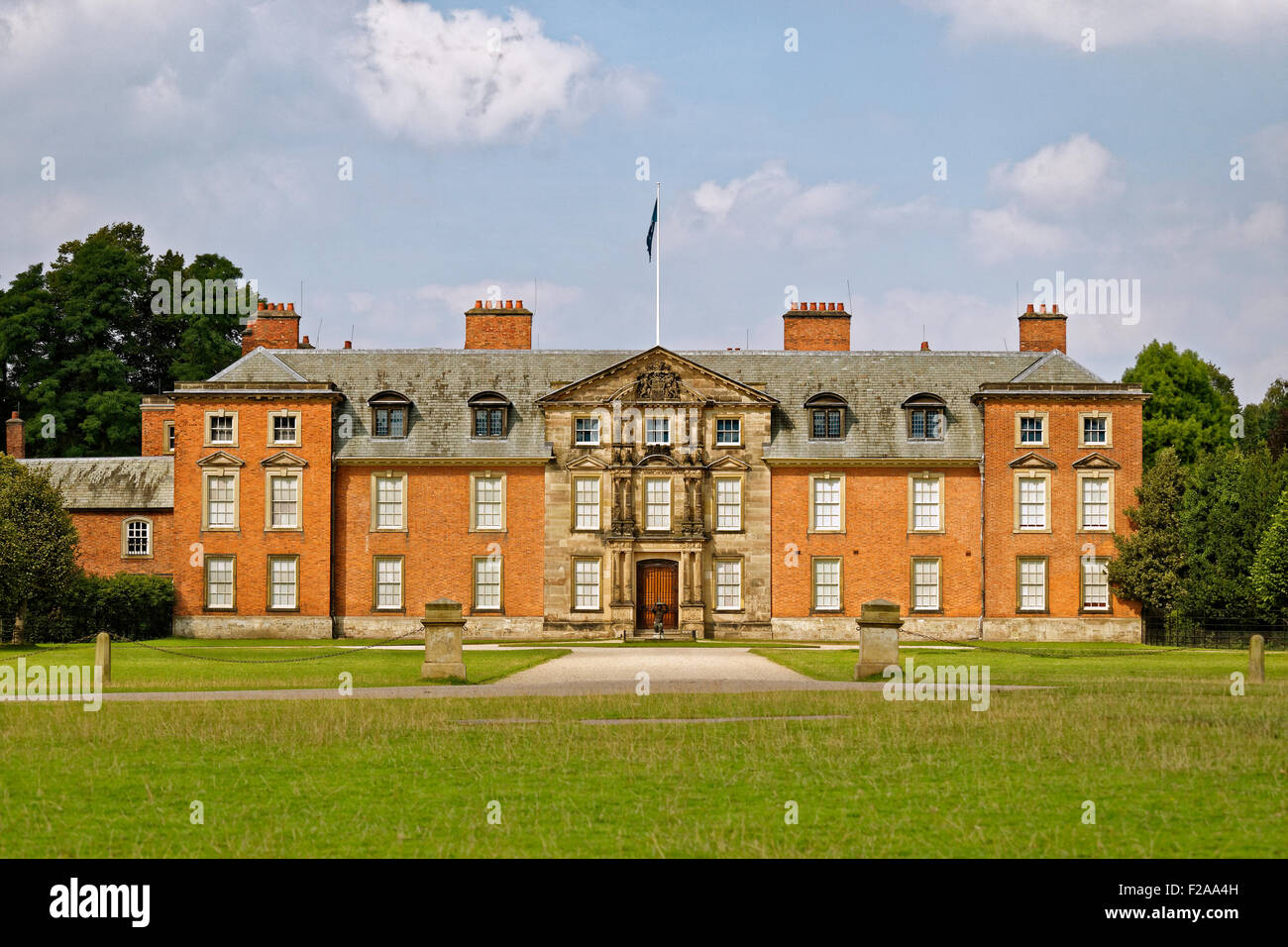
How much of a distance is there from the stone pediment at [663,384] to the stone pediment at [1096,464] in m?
10.7

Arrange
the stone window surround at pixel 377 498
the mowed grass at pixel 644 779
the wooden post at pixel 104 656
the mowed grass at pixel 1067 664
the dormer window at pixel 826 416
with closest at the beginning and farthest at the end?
the mowed grass at pixel 644 779 < the wooden post at pixel 104 656 < the mowed grass at pixel 1067 664 < the stone window surround at pixel 377 498 < the dormer window at pixel 826 416

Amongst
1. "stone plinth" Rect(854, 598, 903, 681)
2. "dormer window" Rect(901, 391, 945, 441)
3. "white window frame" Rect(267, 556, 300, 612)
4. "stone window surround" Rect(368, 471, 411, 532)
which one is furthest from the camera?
"dormer window" Rect(901, 391, 945, 441)

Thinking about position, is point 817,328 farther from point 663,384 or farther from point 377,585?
point 377,585

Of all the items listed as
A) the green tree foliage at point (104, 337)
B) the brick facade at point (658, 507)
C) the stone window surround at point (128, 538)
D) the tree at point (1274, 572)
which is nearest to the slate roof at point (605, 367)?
the brick facade at point (658, 507)

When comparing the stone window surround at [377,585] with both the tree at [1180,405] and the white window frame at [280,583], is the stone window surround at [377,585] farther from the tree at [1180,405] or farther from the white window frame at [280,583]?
the tree at [1180,405]

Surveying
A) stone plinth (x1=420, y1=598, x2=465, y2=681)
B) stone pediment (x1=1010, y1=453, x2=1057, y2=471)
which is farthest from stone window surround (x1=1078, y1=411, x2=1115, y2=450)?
stone plinth (x1=420, y1=598, x2=465, y2=681)

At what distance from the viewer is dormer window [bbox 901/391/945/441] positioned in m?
49.4

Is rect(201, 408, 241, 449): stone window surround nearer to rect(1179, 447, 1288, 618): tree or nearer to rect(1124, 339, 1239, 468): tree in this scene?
rect(1179, 447, 1288, 618): tree

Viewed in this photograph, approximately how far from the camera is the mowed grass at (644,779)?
11078 millimetres

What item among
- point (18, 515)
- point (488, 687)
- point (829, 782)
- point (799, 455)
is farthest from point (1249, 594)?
point (18, 515)

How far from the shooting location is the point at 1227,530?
46.5 m

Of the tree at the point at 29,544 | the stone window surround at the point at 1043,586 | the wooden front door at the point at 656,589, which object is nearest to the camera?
the tree at the point at 29,544

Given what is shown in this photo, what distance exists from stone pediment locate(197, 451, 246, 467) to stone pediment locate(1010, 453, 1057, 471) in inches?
1061

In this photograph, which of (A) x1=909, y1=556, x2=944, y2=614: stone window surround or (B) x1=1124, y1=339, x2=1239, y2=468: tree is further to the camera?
(B) x1=1124, y1=339, x2=1239, y2=468: tree
